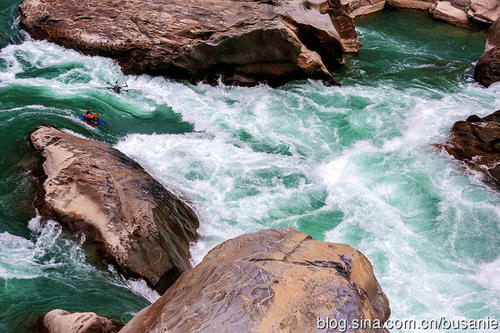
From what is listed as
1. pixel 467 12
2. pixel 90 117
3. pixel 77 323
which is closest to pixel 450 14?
pixel 467 12

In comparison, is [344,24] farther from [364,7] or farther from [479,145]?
[479,145]

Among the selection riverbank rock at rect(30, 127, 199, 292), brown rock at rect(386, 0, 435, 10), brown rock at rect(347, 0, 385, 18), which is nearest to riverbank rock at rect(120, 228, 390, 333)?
riverbank rock at rect(30, 127, 199, 292)

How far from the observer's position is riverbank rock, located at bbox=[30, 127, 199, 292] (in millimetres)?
4184

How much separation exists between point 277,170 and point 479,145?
11.2 feet

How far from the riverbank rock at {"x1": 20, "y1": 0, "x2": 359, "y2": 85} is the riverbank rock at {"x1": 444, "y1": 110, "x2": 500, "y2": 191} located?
10.5 feet

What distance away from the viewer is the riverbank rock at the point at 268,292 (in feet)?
8.16

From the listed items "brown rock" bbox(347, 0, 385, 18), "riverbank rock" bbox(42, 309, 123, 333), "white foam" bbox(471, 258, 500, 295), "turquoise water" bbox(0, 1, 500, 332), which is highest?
"brown rock" bbox(347, 0, 385, 18)

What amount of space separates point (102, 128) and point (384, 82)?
6.48m

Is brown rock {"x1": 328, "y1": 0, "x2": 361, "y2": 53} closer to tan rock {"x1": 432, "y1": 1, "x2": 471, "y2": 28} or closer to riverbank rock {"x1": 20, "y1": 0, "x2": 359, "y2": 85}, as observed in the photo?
riverbank rock {"x1": 20, "y1": 0, "x2": 359, "y2": 85}

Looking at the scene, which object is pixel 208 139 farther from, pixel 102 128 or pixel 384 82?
pixel 384 82

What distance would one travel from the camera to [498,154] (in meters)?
6.89

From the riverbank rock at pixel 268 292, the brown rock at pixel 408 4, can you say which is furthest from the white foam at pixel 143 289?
the brown rock at pixel 408 4

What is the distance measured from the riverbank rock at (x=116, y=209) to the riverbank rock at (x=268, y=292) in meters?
A: 1.21

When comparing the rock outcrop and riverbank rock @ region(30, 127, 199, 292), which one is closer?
riverbank rock @ region(30, 127, 199, 292)
